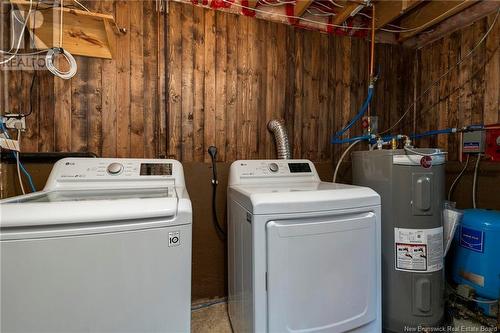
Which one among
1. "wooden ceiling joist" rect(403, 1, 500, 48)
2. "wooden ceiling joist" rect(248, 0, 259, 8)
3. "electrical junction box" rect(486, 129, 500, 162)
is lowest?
"electrical junction box" rect(486, 129, 500, 162)

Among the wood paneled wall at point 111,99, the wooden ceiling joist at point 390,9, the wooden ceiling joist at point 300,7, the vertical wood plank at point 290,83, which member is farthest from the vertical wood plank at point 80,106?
the wooden ceiling joist at point 390,9

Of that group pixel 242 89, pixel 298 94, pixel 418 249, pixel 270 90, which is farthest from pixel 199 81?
pixel 418 249

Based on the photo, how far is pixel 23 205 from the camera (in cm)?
76

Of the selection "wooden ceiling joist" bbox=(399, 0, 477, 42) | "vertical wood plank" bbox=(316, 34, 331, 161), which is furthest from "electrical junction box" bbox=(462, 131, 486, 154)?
"vertical wood plank" bbox=(316, 34, 331, 161)

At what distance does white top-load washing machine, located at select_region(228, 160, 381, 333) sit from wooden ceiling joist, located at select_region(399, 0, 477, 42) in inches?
67.2

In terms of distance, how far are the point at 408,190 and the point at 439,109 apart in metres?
1.35

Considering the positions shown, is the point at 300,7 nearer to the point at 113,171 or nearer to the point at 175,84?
the point at 175,84

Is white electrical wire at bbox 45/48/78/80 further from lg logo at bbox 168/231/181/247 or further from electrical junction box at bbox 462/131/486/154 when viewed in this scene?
electrical junction box at bbox 462/131/486/154

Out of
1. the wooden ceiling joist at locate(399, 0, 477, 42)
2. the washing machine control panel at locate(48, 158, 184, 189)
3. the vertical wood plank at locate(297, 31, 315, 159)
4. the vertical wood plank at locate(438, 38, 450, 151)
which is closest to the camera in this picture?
the washing machine control panel at locate(48, 158, 184, 189)

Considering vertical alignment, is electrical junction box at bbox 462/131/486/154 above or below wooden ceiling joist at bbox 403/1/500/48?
below

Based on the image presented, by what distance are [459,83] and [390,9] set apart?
2.85ft

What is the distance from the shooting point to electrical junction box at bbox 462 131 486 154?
182 centimetres

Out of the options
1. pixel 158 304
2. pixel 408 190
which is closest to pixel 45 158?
pixel 158 304

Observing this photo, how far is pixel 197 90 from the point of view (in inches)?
68.5
